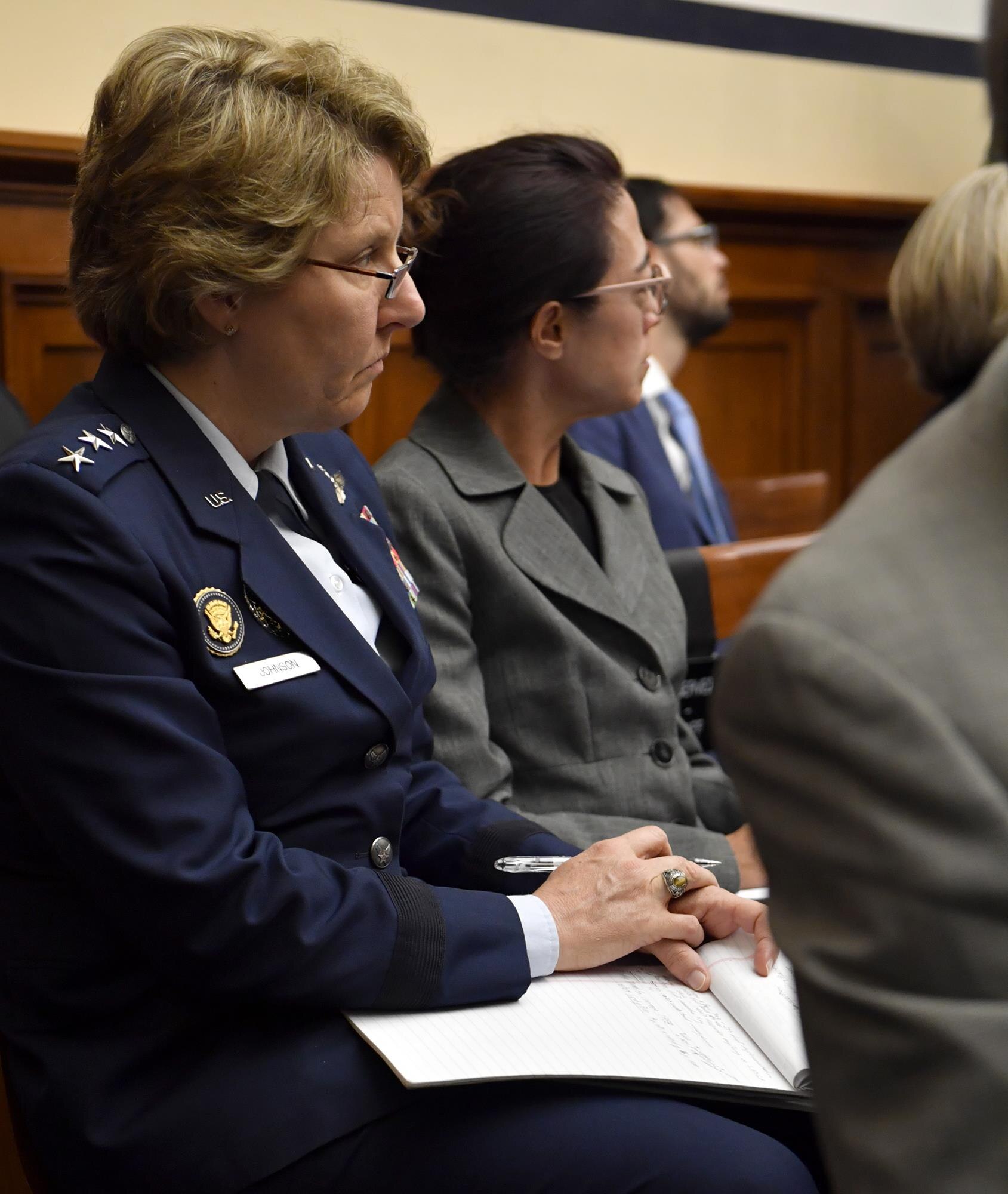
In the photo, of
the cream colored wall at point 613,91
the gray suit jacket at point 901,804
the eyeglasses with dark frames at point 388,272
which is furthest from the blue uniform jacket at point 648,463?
the gray suit jacket at point 901,804

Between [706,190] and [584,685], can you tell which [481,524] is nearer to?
[584,685]

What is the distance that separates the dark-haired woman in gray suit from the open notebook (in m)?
0.35

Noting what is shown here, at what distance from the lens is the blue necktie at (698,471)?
9.75 feet

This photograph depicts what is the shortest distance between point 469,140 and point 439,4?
31cm

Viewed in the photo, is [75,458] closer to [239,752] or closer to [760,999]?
[239,752]

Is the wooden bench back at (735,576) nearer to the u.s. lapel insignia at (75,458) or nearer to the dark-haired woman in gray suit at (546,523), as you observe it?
the dark-haired woman in gray suit at (546,523)

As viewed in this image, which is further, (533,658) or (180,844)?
(533,658)

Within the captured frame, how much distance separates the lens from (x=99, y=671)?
1106 mm

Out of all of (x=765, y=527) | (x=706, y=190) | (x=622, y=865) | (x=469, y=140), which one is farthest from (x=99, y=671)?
(x=706, y=190)

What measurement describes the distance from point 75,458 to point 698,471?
2049 millimetres

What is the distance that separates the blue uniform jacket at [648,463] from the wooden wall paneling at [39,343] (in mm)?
1030

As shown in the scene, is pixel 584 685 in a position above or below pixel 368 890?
below

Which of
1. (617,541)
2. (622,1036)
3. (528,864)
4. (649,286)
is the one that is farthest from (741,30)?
(622,1036)

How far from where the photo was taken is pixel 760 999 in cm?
128
